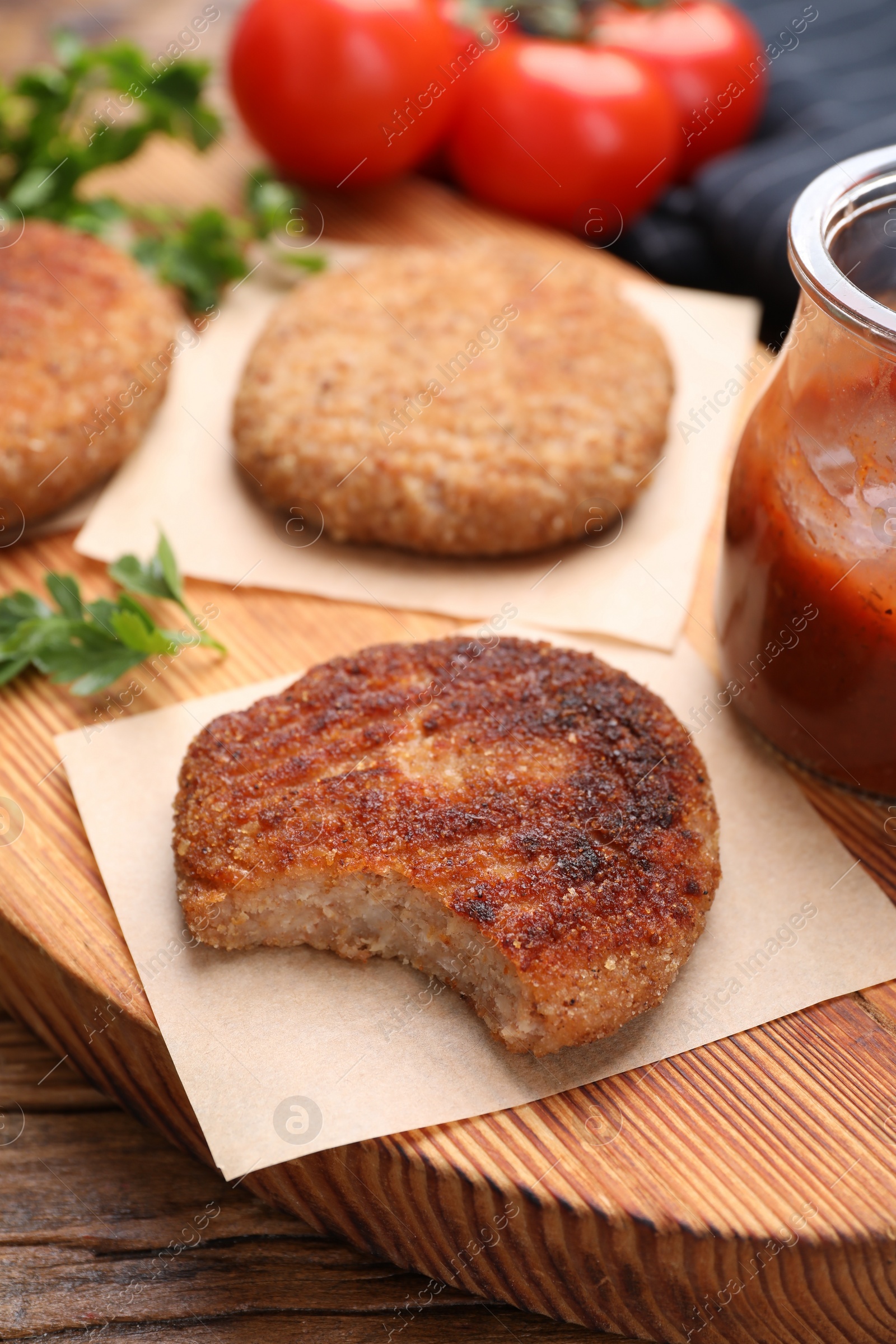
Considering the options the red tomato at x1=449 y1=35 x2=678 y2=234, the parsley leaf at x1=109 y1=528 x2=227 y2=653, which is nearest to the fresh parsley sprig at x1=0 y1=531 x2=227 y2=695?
the parsley leaf at x1=109 y1=528 x2=227 y2=653

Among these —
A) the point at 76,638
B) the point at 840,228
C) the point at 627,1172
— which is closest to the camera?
the point at 627,1172

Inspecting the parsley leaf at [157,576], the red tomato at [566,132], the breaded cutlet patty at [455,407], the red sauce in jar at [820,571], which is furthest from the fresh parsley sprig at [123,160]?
the red sauce in jar at [820,571]

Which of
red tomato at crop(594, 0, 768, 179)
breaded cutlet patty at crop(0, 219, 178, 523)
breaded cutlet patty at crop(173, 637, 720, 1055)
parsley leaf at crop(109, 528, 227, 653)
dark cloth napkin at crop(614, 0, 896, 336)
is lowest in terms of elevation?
dark cloth napkin at crop(614, 0, 896, 336)

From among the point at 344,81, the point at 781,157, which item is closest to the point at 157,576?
the point at 344,81

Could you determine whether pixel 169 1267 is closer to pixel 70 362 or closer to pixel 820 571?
pixel 820 571

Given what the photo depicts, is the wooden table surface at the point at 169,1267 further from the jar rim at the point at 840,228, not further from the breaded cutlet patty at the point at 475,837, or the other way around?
the jar rim at the point at 840,228

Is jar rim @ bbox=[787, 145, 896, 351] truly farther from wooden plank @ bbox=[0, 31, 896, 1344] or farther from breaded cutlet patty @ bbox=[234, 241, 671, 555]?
wooden plank @ bbox=[0, 31, 896, 1344]

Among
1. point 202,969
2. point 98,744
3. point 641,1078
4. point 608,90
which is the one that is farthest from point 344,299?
point 641,1078
